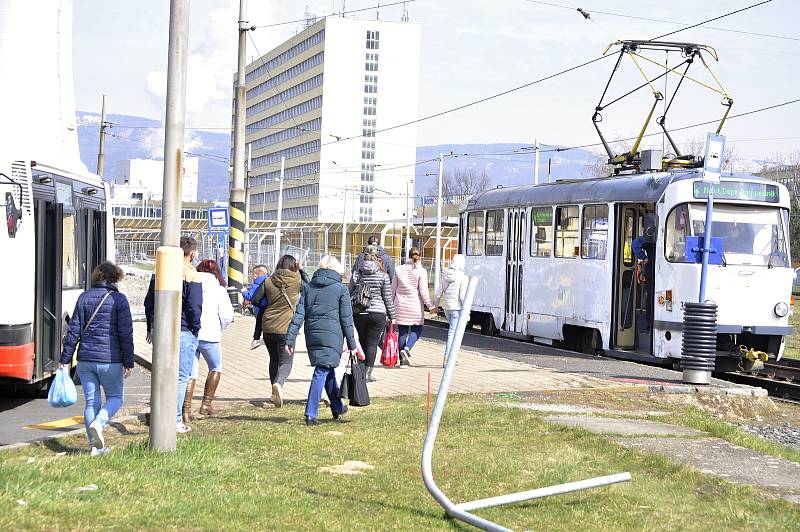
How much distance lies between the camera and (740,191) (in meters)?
20.4

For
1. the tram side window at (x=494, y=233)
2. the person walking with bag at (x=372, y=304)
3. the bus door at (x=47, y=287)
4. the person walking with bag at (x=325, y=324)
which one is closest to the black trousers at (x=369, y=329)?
the person walking with bag at (x=372, y=304)

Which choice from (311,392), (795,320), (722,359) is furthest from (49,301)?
(795,320)

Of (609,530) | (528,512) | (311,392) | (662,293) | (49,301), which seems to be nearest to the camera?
(609,530)

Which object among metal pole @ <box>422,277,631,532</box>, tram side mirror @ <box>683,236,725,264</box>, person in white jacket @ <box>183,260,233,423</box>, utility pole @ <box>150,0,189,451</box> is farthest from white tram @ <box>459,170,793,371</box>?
metal pole @ <box>422,277,631,532</box>

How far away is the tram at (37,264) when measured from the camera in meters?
12.9

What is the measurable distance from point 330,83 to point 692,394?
127m

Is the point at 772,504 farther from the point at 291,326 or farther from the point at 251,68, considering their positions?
the point at 251,68

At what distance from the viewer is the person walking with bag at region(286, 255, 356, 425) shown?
41.6 ft

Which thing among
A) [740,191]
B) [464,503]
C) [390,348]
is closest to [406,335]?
[390,348]

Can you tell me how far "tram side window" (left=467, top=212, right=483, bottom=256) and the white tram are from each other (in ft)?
8.03

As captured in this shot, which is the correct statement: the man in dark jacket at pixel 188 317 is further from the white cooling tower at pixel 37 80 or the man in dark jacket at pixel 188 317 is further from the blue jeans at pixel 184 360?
the white cooling tower at pixel 37 80

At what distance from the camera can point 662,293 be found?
20375 mm

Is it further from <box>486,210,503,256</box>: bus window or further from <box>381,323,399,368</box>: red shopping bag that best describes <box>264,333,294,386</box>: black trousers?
<box>486,210,503,256</box>: bus window

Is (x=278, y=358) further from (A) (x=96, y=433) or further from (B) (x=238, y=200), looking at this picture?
(B) (x=238, y=200)
